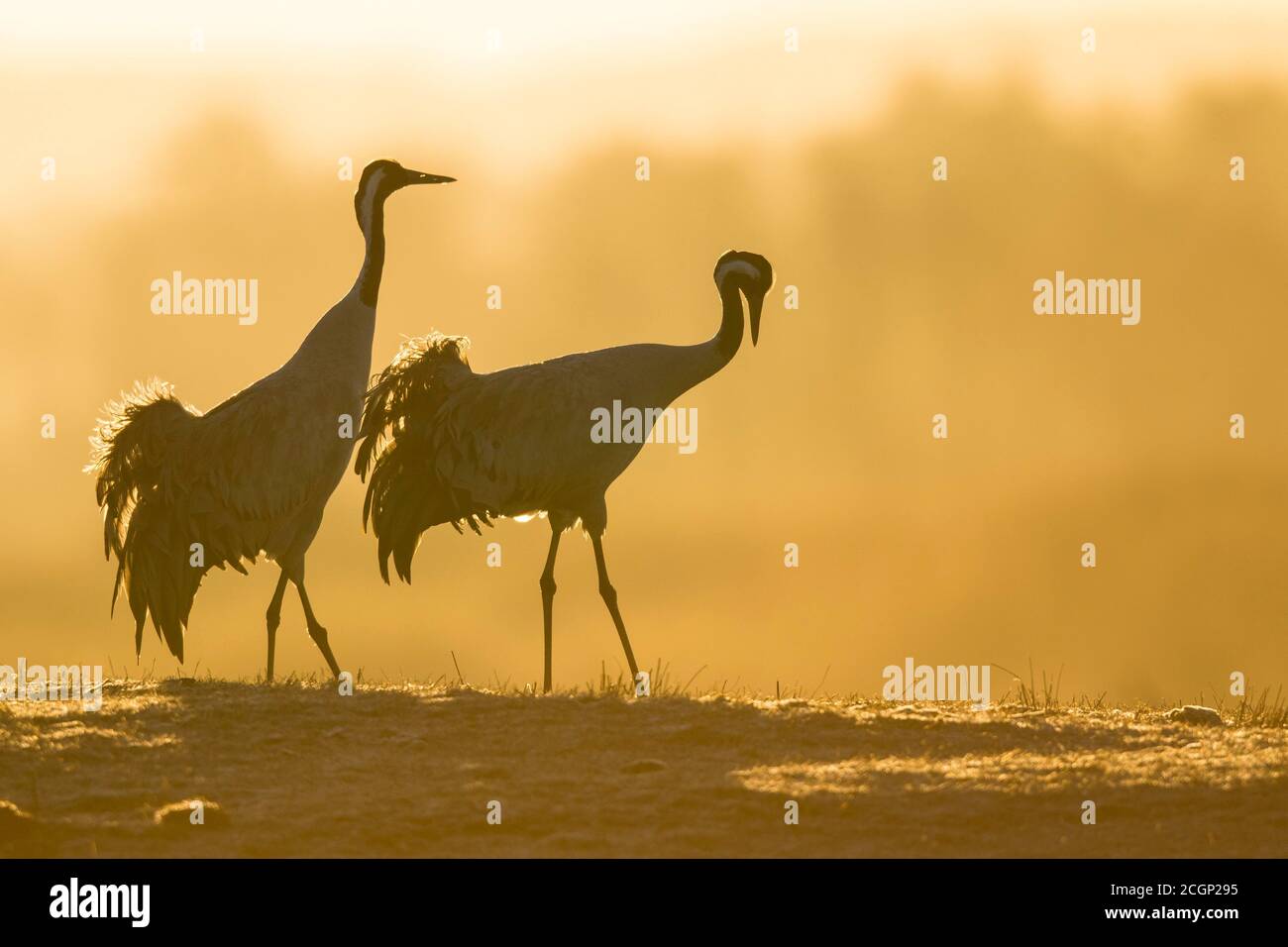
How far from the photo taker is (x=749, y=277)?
47.5 ft

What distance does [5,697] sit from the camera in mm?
12289

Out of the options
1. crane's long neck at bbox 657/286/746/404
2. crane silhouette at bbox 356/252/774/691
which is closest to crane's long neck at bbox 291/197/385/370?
crane silhouette at bbox 356/252/774/691

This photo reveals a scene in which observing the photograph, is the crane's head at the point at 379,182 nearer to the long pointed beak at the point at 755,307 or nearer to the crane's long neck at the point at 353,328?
the crane's long neck at the point at 353,328

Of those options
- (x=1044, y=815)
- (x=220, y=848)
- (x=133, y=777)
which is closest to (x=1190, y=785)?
(x=1044, y=815)

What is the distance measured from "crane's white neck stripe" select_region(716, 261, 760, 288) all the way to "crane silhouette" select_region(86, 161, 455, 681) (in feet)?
10.7

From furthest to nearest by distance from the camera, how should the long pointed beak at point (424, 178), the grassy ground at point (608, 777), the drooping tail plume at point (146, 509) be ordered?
1. the long pointed beak at point (424, 178)
2. the drooping tail plume at point (146, 509)
3. the grassy ground at point (608, 777)

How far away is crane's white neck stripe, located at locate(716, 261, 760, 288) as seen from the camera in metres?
14.5

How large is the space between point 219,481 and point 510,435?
2256 mm

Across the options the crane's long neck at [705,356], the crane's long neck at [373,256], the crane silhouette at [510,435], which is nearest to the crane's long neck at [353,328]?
the crane's long neck at [373,256]

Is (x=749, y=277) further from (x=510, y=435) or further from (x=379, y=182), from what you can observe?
(x=379, y=182)

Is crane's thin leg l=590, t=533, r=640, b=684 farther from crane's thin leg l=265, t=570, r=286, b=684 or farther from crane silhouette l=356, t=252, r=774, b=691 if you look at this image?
crane's thin leg l=265, t=570, r=286, b=684

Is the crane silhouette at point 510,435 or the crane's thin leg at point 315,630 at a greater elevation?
the crane silhouette at point 510,435

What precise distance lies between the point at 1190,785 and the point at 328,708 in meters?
5.33

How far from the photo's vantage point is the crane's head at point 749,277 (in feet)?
47.6
